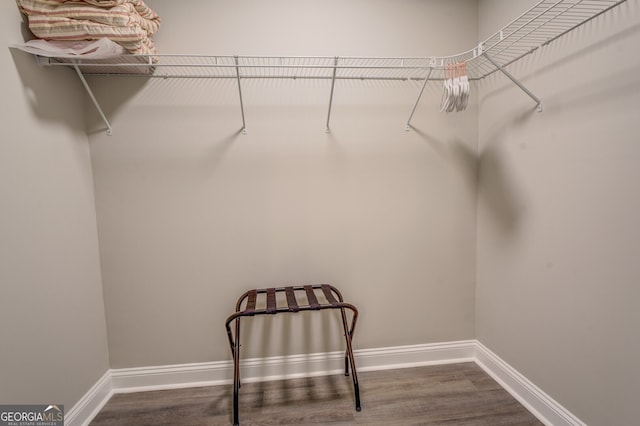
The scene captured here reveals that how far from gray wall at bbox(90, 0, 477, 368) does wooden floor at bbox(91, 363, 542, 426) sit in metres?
0.20

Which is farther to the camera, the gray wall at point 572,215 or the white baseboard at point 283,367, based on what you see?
the white baseboard at point 283,367

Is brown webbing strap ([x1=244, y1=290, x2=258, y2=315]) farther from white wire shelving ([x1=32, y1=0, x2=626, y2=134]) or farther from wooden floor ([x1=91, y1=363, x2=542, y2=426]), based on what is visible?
white wire shelving ([x1=32, y1=0, x2=626, y2=134])

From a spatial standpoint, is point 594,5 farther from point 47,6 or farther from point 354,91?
point 47,6

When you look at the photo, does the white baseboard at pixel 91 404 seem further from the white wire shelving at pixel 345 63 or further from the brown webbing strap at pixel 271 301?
the white wire shelving at pixel 345 63

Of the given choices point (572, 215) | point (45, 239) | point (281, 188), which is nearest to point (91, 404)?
point (45, 239)

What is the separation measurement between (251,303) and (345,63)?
1495 millimetres

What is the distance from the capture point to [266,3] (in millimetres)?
1639

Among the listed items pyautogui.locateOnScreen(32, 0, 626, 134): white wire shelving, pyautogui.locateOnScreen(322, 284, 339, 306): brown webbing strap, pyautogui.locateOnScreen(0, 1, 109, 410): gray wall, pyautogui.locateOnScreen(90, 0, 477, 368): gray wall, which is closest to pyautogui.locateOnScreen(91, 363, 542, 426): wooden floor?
pyautogui.locateOnScreen(90, 0, 477, 368): gray wall

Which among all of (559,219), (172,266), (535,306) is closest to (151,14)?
(172,266)

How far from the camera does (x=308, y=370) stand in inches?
71.5

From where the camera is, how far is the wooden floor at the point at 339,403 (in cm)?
147

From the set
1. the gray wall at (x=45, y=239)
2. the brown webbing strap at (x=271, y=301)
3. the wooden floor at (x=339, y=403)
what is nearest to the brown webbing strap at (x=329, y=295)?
the brown webbing strap at (x=271, y=301)

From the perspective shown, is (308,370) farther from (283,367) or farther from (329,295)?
(329,295)

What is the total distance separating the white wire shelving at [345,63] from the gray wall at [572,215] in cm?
8
